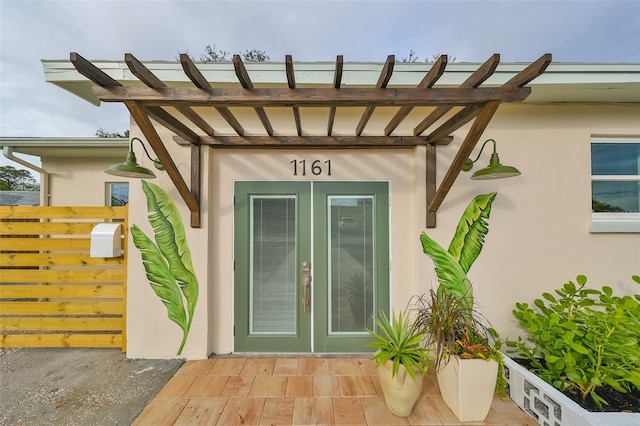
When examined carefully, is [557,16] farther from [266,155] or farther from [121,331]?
[121,331]

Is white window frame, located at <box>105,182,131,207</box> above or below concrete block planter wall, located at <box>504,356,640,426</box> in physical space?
above

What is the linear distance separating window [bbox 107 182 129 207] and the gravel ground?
9.19 feet

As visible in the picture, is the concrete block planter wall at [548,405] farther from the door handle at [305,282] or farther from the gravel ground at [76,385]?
the gravel ground at [76,385]

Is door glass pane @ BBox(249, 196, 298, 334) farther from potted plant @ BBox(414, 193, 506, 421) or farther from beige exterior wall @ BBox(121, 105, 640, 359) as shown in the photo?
potted plant @ BBox(414, 193, 506, 421)

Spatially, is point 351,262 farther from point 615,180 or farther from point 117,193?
point 117,193

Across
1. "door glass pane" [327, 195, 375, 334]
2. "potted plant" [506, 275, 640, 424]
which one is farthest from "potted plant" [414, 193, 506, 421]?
"door glass pane" [327, 195, 375, 334]

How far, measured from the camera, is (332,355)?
→ 118 inches

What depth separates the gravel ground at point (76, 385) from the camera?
2154mm

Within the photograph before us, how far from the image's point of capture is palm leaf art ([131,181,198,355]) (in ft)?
9.63

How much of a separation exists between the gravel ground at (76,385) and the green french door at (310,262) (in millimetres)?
923

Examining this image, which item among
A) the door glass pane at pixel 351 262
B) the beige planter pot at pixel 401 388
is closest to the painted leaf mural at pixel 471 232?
the door glass pane at pixel 351 262

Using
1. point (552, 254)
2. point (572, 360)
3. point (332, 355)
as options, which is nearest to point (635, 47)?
point (552, 254)

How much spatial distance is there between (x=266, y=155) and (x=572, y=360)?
3.30 metres

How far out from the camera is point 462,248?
118 inches
